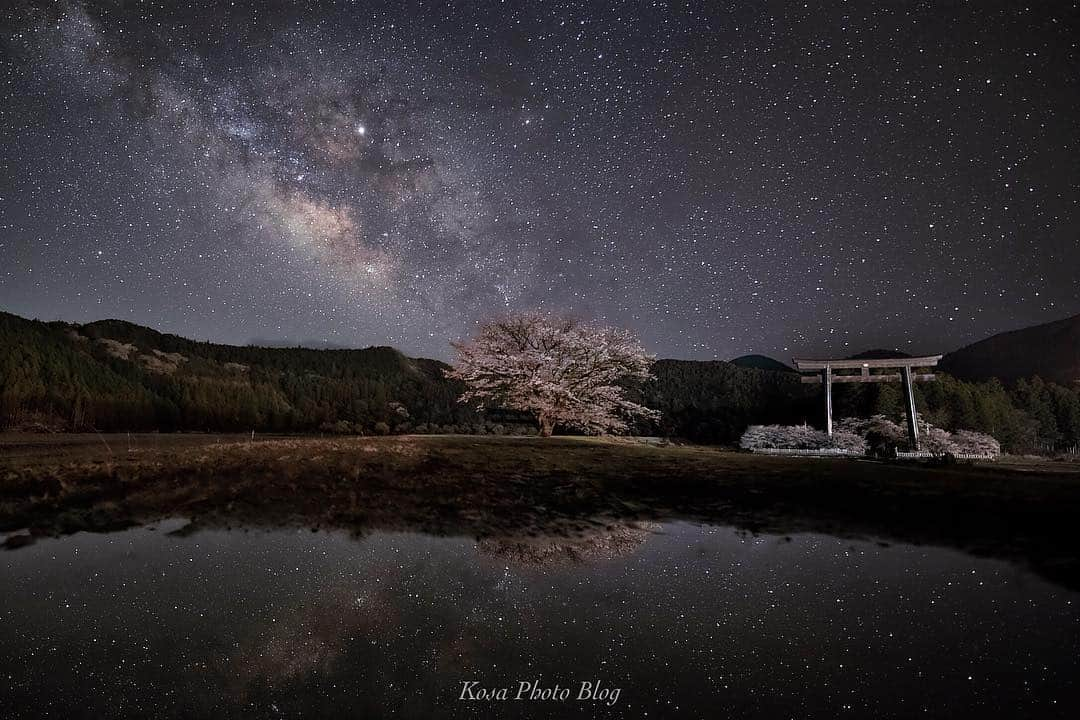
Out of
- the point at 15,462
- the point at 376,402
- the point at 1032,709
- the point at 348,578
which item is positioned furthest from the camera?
the point at 376,402

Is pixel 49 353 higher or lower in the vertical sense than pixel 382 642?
higher

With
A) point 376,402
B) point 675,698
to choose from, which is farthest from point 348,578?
point 376,402

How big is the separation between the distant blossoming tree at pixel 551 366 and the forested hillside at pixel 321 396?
18.4 feet

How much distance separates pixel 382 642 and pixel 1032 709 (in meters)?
4.20

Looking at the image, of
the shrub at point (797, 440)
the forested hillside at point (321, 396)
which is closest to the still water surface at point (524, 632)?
the shrub at point (797, 440)

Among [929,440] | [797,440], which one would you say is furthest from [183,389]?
[929,440]

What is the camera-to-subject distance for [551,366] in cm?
3000

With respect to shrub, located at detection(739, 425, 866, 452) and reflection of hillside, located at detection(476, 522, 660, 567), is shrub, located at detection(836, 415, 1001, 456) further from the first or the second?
reflection of hillside, located at detection(476, 522, 660, 567)

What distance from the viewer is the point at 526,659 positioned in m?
3.64

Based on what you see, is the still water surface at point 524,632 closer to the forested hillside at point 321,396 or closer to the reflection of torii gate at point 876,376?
the reflection of torii gate at point 876,376

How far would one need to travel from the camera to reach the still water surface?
3139 mm

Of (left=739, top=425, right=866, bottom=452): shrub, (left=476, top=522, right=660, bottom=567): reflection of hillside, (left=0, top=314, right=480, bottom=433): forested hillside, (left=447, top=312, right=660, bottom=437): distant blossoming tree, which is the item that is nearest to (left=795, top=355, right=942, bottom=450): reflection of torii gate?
(left=739, top=425, right=866, bottom=452): shrub

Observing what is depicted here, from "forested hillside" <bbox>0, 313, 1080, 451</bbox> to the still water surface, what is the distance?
29.6 metres

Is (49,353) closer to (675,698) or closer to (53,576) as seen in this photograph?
(53,576)
